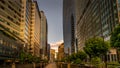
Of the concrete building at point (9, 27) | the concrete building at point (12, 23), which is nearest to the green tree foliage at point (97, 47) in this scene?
the concrete building at point (9, 27)

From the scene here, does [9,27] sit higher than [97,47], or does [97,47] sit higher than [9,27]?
[9,27]

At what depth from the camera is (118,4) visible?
4131 inches

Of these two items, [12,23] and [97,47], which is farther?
[12,23]

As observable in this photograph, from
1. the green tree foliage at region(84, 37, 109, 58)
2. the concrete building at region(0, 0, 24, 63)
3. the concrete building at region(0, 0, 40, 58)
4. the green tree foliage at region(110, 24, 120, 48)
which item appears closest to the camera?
the green tree foliage at region(110, 24, 120, 48)

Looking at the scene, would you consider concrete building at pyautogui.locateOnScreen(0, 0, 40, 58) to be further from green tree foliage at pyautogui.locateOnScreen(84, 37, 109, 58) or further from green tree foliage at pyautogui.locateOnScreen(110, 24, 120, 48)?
green tree foliage at pyautogui.locateOnScreen(110, 24, 120, 48)

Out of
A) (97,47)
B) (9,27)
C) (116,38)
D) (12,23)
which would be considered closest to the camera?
(116,38)

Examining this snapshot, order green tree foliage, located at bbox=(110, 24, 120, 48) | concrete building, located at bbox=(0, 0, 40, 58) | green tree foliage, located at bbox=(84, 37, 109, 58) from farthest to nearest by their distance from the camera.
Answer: concrete building, located at bbox=(0, 0, 40, 58) → green tree foliage, located at bbox=(84, 37, 109, 58) → green tree foliage, located at bbox=(110, 24, 120, 48)

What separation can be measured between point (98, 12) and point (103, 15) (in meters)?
14.1

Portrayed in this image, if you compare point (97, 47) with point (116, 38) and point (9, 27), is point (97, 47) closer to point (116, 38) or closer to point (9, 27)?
point (116, 38)

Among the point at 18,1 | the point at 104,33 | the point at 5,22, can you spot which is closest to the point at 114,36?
the point at 104,33

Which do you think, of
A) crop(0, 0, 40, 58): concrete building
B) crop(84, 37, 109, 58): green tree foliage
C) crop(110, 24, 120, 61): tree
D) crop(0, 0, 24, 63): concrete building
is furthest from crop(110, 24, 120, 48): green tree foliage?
crop(0, 0, 40, 58): concrete building

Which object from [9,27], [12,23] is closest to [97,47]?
[9,27]

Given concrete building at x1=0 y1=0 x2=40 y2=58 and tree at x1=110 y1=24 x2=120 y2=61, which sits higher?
concrete building at x1=0 y1=0 x2=40 y2=58

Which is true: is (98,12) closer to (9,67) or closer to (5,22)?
(5,22)
